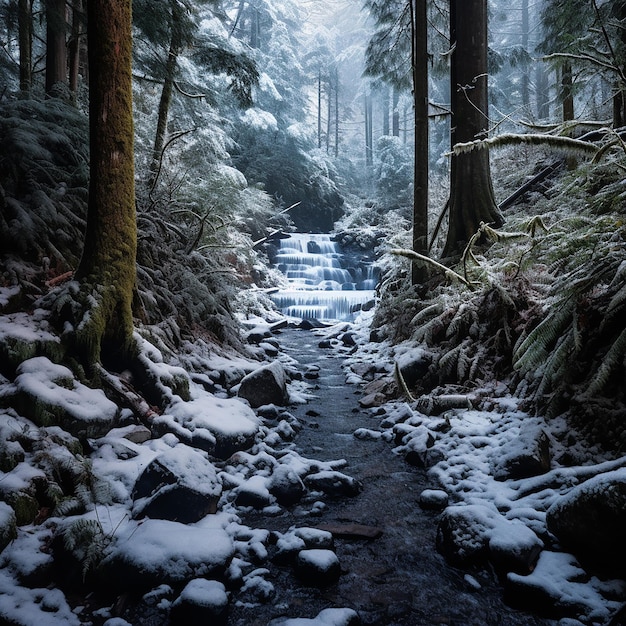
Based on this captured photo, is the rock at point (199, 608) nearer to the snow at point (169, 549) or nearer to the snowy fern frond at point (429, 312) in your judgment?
the snow at point (169, 549)

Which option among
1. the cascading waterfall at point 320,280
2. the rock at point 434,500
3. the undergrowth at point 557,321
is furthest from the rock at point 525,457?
the cascading waterfall at point 320,280

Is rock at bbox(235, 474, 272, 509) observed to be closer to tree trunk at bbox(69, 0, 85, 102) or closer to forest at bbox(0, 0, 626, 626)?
forest at bbox(0, 0, 626, 626)

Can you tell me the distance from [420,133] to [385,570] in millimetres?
7667

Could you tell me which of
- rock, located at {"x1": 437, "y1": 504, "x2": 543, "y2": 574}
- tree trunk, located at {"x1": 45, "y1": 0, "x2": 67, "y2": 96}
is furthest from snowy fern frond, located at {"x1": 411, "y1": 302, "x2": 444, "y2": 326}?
tree trunk, located at {"x1": 45, "y1": 0, "x2": 67, "y2": 96}

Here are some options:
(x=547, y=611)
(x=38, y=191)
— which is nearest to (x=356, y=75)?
(x=38, y=191)

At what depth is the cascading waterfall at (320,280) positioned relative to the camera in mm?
17109

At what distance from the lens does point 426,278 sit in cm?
836

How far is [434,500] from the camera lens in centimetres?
335

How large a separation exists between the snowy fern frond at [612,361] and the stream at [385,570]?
1585 mm

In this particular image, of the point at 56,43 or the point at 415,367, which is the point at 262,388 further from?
the point at 56,43

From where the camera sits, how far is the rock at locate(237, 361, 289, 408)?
18.3ft

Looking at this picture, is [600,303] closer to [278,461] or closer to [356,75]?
[278,461]

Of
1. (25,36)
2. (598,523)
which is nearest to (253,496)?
(598,523)

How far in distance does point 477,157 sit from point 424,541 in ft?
22.7
